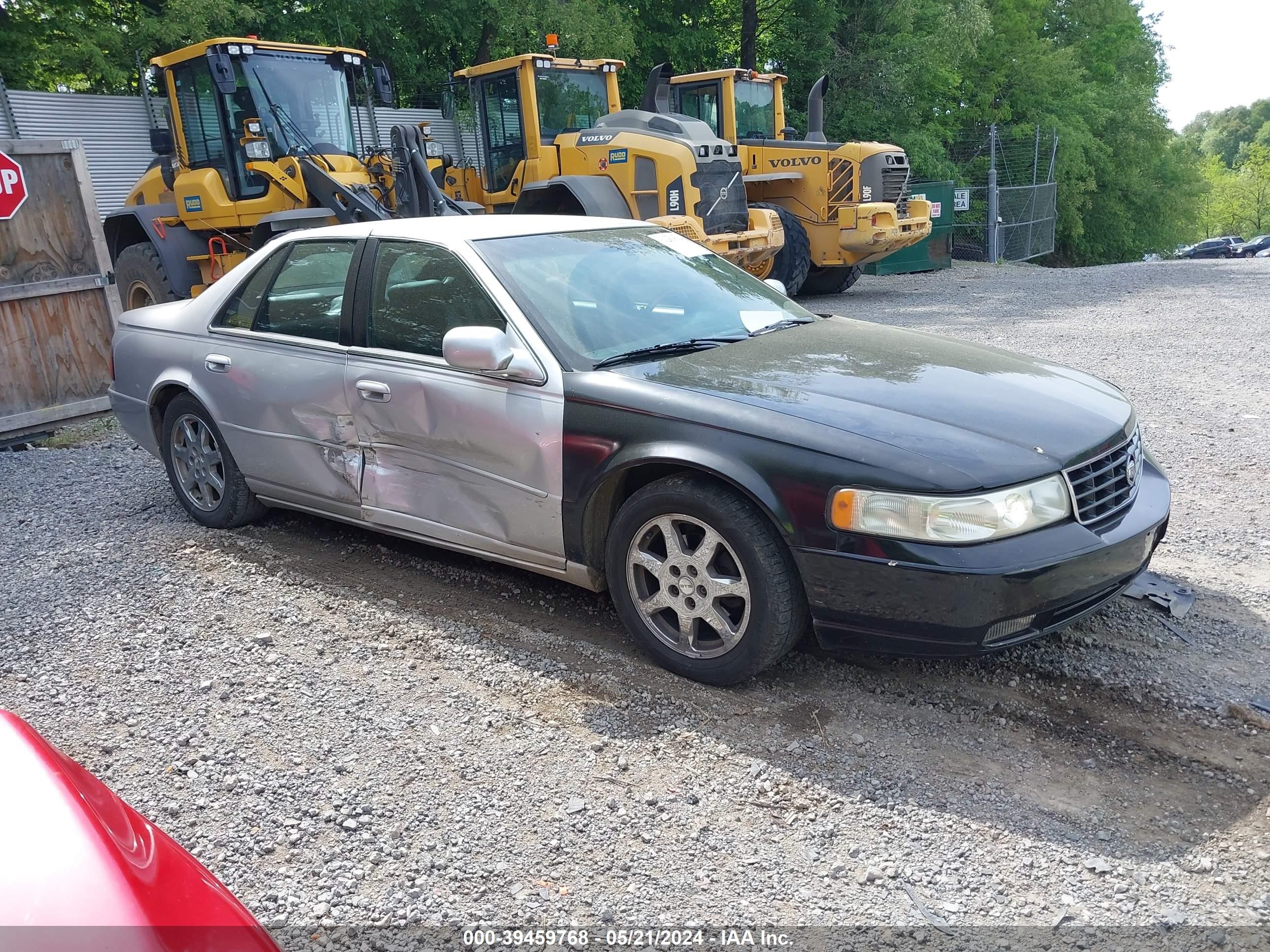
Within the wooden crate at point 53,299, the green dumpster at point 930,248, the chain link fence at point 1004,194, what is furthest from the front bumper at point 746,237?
the chain link fence at point 1004,194

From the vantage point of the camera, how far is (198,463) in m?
5.53

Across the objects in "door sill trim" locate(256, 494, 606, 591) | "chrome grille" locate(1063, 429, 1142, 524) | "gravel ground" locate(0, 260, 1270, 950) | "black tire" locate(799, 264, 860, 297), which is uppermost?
"chrome grille" locate(1063, 429, 1142, 524)

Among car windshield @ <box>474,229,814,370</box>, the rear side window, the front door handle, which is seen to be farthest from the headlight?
the rear side window

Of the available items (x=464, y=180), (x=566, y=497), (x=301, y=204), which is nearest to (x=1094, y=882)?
(x=566, y=497)

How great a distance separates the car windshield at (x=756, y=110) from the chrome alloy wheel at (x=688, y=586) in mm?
13991

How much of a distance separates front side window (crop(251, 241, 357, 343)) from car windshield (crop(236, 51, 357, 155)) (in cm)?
676

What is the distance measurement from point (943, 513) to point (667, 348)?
55.2 inches

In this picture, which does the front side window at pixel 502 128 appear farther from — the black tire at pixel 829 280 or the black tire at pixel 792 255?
the black tire at pixel 829 280

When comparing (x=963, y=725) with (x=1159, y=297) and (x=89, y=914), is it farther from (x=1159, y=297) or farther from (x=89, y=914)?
(x=1159, y=297)

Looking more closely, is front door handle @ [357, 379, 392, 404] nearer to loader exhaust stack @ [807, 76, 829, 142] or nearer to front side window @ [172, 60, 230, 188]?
front side window @ [172, 60, 230, 188]

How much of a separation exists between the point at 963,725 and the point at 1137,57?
45129 millimetres

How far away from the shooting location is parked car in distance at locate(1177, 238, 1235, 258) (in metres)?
52.2

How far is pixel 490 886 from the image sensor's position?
2.75m

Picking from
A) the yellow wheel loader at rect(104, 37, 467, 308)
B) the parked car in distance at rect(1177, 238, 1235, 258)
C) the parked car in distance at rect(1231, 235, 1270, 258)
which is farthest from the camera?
the parked car in distance at rect(1177, 238, 1235, 258)
